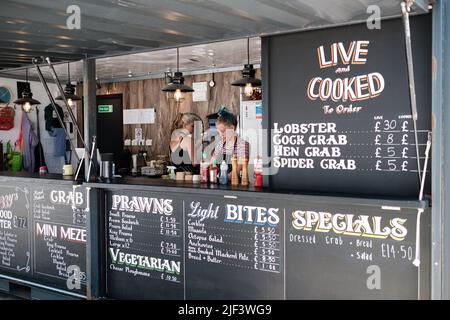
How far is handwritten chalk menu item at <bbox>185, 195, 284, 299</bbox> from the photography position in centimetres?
351

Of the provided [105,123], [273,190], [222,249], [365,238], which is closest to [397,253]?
[365,238]

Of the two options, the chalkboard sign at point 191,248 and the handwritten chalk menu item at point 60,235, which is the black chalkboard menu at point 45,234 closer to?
the handwritten chalk menu item at point 60,235

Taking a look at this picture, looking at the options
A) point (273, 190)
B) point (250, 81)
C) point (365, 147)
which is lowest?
point (273, 190)

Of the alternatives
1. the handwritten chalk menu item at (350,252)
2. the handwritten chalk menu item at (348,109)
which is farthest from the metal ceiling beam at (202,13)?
the handwritten chalk menu item at (350,252)

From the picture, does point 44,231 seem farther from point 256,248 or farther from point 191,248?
point 256,248

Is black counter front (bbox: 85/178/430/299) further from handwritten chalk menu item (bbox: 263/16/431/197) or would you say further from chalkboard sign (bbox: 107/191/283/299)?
handwritten chalk menu item (bbox: 263/16/431/197)

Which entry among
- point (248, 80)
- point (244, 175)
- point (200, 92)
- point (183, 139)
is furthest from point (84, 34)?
point (183, 139)

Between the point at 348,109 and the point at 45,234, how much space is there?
3.18 meters

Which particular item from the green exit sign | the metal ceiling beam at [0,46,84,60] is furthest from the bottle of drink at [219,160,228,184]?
the green exit sign

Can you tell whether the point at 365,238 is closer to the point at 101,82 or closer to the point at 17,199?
the point at 17,199

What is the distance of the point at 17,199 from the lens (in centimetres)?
498

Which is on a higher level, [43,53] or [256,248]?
[43,53]

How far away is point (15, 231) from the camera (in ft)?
16.5
